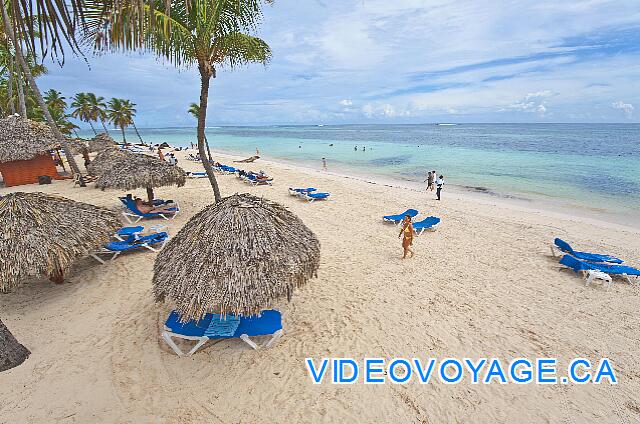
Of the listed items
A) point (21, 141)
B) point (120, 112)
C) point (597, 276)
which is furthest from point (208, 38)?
point (120, 112)

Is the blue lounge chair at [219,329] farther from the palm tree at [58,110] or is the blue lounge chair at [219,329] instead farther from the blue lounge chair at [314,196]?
the palm tree at [58,110]

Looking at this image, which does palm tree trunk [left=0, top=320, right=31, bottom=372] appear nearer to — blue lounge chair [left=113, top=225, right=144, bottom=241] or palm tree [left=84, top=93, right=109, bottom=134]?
blue lounge chair [left=113, top=225, right=144, bottom=241]

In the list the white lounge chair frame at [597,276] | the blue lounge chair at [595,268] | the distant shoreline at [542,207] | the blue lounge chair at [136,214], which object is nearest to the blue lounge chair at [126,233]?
the blue lounge chair at [136,214]

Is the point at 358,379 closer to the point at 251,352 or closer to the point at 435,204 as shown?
the point at 251,352

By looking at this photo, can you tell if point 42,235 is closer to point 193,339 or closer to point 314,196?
point 193,339

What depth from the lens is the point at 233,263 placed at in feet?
15.6

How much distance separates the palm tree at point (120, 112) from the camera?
41562mm

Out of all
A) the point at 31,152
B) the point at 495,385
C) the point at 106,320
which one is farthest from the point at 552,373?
the point at 31,152

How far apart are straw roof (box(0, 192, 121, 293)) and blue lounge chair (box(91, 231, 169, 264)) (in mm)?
1038

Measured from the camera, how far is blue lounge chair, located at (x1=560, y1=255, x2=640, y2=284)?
7270 millimetres

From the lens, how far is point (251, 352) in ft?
16.7

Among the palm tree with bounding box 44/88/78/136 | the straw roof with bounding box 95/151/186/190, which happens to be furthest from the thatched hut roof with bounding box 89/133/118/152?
the straw roof with bounding box 95/151/186/190

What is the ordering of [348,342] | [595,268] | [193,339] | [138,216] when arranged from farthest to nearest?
[138,216], [595,268], [348,342], [193,339]

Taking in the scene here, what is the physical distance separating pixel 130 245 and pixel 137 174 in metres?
3.54
